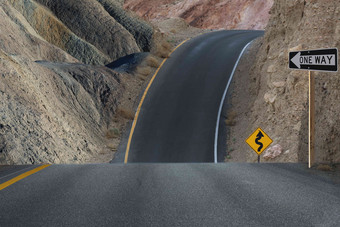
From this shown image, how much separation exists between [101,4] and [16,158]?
46.3m

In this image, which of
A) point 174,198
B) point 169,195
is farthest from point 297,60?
point 174,198

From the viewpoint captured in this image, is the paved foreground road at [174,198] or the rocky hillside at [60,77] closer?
the paved foreground road at [174,198]

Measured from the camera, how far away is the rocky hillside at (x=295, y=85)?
17953mm

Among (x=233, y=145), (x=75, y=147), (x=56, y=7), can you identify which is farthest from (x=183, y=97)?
(x=56, y=7)

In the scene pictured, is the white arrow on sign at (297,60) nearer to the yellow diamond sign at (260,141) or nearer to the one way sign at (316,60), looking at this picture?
the one way sign at (316,60)

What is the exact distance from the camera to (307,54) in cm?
1256

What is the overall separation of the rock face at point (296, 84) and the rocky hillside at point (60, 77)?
11676mm

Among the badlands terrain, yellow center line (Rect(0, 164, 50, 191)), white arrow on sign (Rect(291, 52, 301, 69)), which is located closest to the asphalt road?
the badlands terrain

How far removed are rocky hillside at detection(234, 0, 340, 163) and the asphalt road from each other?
11.6ft

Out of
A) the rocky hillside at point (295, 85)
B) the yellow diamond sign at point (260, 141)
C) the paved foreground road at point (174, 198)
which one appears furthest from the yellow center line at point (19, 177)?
the rocky hillside at point (295, 85)

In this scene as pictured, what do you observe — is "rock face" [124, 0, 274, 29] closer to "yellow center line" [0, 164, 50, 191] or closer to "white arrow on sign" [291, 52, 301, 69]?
"white arrow on sign" [291, 52, 301, 69]

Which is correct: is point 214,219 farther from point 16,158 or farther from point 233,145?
point 233,145

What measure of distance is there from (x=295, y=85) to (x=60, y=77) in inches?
731

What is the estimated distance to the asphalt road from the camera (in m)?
29.9
